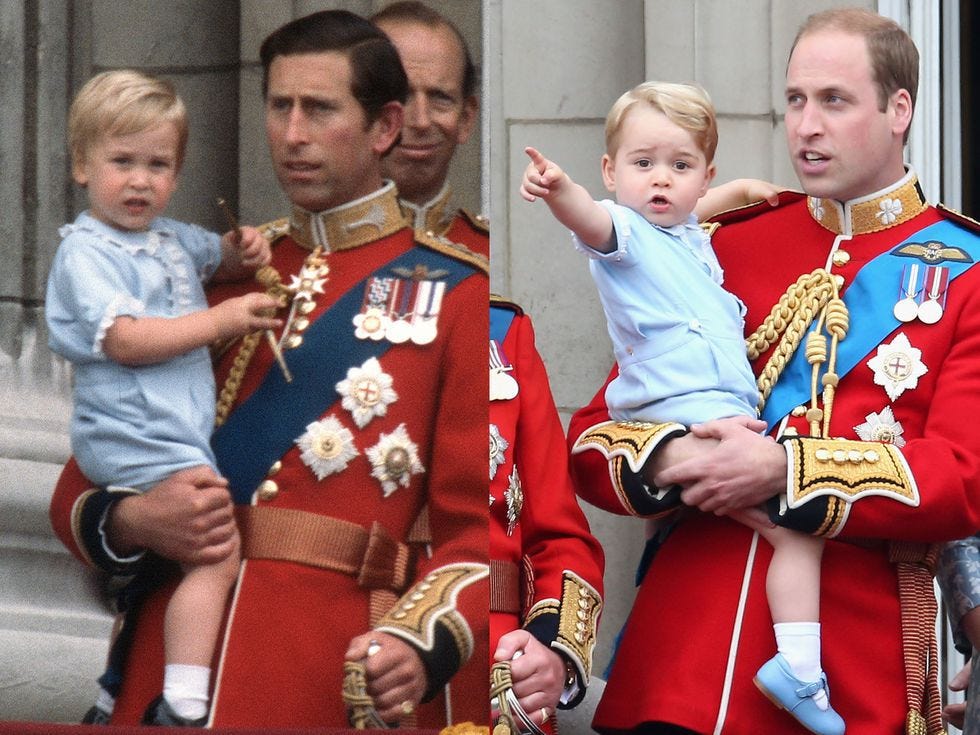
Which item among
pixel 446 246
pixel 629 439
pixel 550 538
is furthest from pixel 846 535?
pixel 446 246

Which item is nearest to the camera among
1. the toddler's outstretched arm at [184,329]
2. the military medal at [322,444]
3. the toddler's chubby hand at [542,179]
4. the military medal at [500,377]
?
the toddler's outstretched arm at [184,329]

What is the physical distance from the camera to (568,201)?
2.80 metres

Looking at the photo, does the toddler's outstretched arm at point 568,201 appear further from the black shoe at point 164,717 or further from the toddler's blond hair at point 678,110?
the black shoe at point 164,717

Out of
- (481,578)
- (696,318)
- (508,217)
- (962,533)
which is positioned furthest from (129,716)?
(508,217)

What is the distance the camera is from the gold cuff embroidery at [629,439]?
9.54ft

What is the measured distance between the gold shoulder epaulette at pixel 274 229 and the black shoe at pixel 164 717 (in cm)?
68

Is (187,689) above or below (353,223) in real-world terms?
below

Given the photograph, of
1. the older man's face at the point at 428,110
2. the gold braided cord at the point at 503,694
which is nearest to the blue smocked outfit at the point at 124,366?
the older man's face at the point at 428,110

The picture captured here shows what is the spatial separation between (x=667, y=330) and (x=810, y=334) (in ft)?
0.88

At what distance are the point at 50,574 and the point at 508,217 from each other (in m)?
1.70

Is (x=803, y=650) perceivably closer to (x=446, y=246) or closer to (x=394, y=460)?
(x=394, y=460)

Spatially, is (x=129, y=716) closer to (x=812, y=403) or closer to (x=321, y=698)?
(x=321, y=698)

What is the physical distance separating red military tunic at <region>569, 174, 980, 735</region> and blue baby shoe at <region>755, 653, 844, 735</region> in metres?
0.06

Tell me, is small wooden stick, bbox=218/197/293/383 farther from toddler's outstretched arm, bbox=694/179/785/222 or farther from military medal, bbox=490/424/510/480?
toddler's outstretched arm, bbox=694/179/785/222
